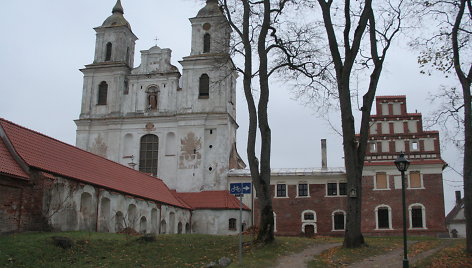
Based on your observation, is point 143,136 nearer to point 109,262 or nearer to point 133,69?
point 133,69

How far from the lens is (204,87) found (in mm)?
44812

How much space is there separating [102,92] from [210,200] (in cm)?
1463

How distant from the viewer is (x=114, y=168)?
1287 inches

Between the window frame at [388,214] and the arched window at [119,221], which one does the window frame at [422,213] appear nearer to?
the window frame at [388,214]

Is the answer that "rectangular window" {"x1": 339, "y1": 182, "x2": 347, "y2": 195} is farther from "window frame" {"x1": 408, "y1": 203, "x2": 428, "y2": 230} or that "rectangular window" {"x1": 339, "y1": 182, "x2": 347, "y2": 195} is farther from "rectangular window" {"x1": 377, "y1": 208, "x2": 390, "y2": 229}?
"window frame" {"x1": 408, "y1": 203, "x2": 428, "y2": 230}

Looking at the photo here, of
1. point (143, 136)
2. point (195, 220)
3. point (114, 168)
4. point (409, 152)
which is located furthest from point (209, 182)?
point (409, 152)

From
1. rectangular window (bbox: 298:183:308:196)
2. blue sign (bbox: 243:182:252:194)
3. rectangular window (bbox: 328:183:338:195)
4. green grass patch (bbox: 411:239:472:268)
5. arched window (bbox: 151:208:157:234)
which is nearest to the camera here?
green grass patch (bbox: 411:239:472:268)

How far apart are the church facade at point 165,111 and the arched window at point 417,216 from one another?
14.8 meters

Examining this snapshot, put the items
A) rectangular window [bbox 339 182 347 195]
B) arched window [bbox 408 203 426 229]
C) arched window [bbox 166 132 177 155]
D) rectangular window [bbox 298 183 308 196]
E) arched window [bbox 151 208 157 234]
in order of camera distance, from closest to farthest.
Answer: arched window [bbox 151 208 157 234], arched window [bbox 408 203 426 229], rectangular window [bbox 339 182 347 195], rectangular window [bbox 298 183 308 196], arched window [bbox 166 132 177 155]

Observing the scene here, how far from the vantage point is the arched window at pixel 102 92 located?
46.7m

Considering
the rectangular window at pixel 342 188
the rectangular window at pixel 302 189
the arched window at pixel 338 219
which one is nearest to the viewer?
the arched window at pixel 338 219

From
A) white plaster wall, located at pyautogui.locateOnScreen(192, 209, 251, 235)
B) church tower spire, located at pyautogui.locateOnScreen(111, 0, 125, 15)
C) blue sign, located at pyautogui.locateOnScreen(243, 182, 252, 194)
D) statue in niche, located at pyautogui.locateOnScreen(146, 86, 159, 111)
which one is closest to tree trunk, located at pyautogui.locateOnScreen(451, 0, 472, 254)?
blue sign, located at pyautogui.locateOnScreen(243, 182, 252, 194)

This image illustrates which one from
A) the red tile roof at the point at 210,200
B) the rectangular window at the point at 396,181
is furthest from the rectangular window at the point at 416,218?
the red tile roof at the point at 210,200

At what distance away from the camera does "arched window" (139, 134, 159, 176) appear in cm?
4444
